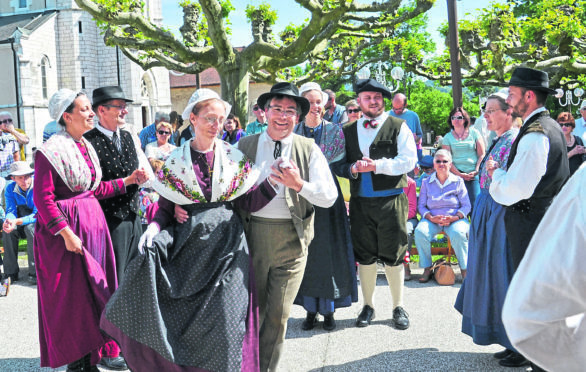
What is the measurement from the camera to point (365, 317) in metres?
5.31

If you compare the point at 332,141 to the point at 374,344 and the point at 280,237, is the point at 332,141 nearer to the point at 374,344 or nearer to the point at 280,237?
the point at 280,237

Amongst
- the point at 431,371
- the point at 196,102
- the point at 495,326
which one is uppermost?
the point at 196,102

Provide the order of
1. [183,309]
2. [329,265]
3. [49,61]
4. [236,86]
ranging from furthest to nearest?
[49,61], [236,86], [329,265], [183,309]

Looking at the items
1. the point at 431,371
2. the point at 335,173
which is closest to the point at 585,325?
the point at 431,371

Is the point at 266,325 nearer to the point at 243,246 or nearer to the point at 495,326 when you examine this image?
the point at 243,246

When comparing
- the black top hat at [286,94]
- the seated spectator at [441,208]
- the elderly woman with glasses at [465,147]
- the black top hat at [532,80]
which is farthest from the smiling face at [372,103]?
the elderly woman with glasses at [465,147]

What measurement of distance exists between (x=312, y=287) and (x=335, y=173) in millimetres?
1032

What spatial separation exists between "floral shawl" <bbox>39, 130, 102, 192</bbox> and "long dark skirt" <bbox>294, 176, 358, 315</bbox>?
1.93 meters

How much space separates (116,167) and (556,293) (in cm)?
372

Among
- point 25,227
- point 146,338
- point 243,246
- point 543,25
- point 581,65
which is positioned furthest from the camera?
point 581,65

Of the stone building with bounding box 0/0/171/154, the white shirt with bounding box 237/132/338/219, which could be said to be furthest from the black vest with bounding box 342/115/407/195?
the stone building with bounding box 0/0/171/154

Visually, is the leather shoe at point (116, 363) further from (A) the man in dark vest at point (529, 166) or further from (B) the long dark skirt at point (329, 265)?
(A) the man in dark vest at point (529, 166)

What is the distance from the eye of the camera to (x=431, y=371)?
4211mm

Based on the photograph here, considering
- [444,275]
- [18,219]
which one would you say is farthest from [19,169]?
[444,275]
